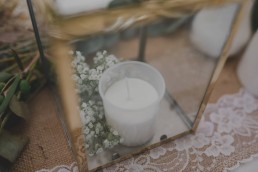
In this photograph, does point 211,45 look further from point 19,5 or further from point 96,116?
point 19,5

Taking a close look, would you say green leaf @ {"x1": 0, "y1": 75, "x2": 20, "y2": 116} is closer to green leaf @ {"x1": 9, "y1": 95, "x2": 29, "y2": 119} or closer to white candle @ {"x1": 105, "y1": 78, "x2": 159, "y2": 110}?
green leaf @ {"x1": 9, "y1": 95, "x2": 29, "y2": 119}

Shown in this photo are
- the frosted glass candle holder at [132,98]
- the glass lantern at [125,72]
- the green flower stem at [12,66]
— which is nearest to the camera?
the glass lantern at [125,72]

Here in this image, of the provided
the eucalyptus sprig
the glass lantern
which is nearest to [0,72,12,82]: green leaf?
the eucalyptus sprig

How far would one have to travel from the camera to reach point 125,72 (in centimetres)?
42

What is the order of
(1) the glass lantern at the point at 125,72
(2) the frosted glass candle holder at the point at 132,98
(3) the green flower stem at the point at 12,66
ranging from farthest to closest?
(3) the green flower stem at the point at 12,66
(2) the frosted glass candle holder at the point at 132,98
(1) the glass lantern at the point at 125,72

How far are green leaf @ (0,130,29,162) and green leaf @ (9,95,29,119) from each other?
0.03 m

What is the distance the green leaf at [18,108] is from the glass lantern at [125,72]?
68mm

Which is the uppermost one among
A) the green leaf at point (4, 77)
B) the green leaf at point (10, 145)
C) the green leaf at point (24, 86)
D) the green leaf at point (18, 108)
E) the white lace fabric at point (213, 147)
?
the green leaf at point (4, 77)

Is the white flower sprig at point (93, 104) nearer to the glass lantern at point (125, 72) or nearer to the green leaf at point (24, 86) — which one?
the glass lantern at point (125, 72)

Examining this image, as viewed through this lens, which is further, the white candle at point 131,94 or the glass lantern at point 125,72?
the white candle at point 131,94

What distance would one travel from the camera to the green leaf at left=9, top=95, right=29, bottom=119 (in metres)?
0.43

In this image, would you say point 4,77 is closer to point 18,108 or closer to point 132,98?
point 18,108

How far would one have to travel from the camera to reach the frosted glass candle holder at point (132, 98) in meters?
0.39

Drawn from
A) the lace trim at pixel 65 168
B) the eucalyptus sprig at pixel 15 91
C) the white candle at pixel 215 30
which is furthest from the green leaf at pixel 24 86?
the white candle at pixel 215 30
